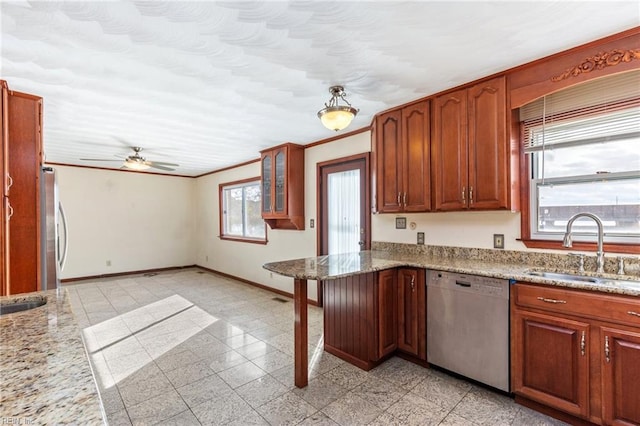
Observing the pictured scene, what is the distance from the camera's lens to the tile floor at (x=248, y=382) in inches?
78.6

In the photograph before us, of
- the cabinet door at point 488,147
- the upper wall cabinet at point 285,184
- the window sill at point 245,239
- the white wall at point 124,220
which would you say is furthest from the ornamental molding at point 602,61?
the white wall at point 124,220

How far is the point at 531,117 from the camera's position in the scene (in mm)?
2438

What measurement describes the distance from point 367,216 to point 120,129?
3179 mm

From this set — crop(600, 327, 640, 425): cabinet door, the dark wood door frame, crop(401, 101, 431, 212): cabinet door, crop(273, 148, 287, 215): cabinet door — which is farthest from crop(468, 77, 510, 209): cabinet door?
crop(273, 148, 287, 215): cabinet door

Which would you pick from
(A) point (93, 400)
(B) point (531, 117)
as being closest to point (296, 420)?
(A) point (93, 400)

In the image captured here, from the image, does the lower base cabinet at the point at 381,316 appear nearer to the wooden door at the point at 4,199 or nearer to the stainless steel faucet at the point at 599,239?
the stainless steel faucet at the point at 599,239

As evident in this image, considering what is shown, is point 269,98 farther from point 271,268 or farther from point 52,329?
point 52,329

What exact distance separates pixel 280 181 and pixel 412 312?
2759mm

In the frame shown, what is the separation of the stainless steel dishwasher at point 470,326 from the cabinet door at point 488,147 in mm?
678

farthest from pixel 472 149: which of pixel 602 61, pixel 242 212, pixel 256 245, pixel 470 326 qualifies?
pixel 242 212

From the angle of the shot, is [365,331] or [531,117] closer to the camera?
[531,117]

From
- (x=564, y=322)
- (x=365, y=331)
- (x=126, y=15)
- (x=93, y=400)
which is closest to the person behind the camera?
(x=93, y=400)

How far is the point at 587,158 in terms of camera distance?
90.1 inches

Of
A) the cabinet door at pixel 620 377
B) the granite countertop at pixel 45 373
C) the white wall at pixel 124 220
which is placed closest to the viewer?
the granite countertop at pixel 45 373
